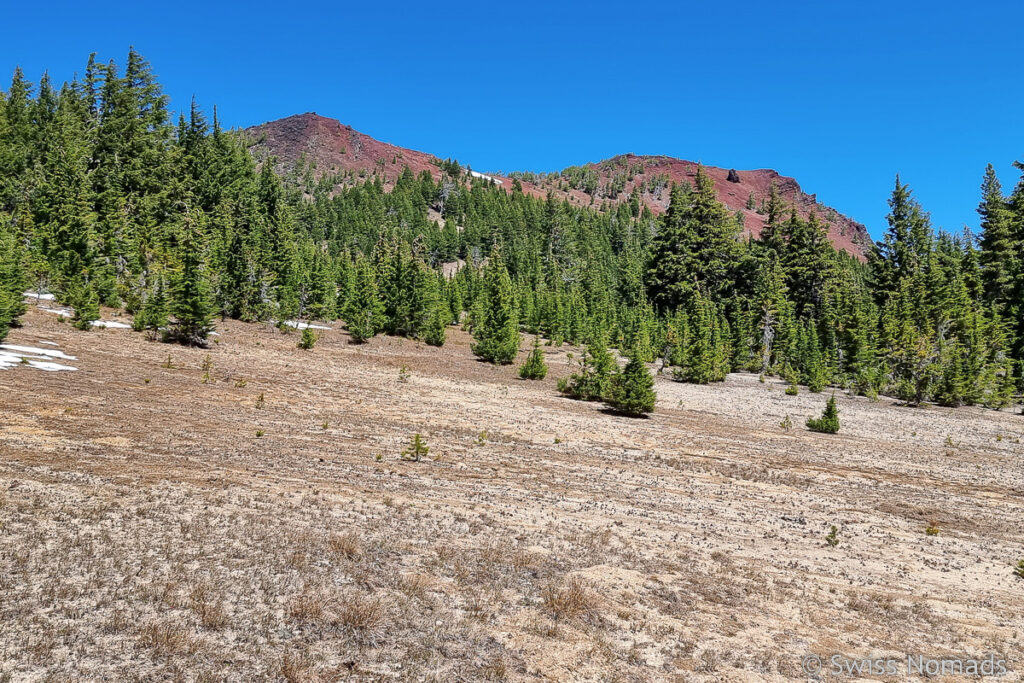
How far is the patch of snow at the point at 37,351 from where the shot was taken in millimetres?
18734

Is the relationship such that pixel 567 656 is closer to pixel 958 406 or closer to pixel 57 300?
pixel 57 300

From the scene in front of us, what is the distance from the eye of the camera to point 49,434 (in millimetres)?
11344

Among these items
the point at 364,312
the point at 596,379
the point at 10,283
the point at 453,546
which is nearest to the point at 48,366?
the point at 10,283

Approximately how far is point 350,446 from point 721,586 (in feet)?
30.8

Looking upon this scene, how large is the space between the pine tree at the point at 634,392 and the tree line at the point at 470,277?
496 millimetres

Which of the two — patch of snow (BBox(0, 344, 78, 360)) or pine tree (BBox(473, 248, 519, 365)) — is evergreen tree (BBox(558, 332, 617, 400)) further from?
patch of snow (BBox(0, 344, 78, 360))

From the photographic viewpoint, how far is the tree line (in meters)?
33.2

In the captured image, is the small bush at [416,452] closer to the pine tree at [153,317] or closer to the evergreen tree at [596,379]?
the evergreen tree at [596,379]

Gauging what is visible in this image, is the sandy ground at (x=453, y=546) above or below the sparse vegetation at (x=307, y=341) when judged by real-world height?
below

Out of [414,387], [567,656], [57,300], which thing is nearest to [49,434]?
[567,656]

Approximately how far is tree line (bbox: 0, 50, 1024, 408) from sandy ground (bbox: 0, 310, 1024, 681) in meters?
9.02

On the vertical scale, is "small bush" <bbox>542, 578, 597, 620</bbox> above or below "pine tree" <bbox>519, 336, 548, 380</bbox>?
below

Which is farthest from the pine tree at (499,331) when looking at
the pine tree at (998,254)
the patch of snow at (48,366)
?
the pine tree at (998,254)

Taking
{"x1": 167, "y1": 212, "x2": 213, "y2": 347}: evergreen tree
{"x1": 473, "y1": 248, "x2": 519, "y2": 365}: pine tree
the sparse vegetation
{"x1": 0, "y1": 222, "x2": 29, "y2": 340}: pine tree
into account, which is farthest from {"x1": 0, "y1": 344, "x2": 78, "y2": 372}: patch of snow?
{"x1": 473, "y1": 248, "x2": 519, "y2": 365}: pine tree
